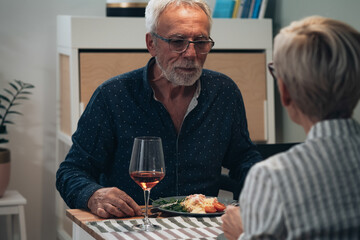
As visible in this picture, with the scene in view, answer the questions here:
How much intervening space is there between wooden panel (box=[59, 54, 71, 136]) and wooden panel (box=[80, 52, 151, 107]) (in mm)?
209

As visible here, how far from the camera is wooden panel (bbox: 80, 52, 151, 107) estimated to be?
3.31 metres

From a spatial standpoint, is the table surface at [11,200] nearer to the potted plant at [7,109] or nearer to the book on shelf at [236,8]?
the potted plant at [7,109]

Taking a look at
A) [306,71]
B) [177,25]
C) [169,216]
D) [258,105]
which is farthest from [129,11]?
[306,71]

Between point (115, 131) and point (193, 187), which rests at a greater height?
point (115, 131)

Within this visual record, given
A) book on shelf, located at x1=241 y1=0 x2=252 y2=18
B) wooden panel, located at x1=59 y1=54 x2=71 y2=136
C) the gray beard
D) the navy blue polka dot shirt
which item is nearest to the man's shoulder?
the navy blue polka dot shirt

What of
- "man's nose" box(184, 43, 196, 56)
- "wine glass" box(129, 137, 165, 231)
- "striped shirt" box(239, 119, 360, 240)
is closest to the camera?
"striped shirt" box(239, 119, 360, 240)

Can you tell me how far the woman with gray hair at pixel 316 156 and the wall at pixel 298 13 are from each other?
197 cm

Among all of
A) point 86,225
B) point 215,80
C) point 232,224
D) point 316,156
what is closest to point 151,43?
point 215,80

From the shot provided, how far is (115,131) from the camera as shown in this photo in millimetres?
2254

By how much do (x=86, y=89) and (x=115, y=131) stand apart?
1.12m

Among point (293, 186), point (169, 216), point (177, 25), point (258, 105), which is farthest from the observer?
point (258, 105)

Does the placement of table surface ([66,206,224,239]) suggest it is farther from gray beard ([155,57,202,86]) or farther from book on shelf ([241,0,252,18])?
book on shelf ([241,0,252,18])

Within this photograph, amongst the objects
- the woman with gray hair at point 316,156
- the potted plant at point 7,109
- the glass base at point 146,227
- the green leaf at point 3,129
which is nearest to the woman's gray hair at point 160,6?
the glass base at point 146,227

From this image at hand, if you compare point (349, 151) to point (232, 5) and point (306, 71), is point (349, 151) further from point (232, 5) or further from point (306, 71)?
point (232, 5)
